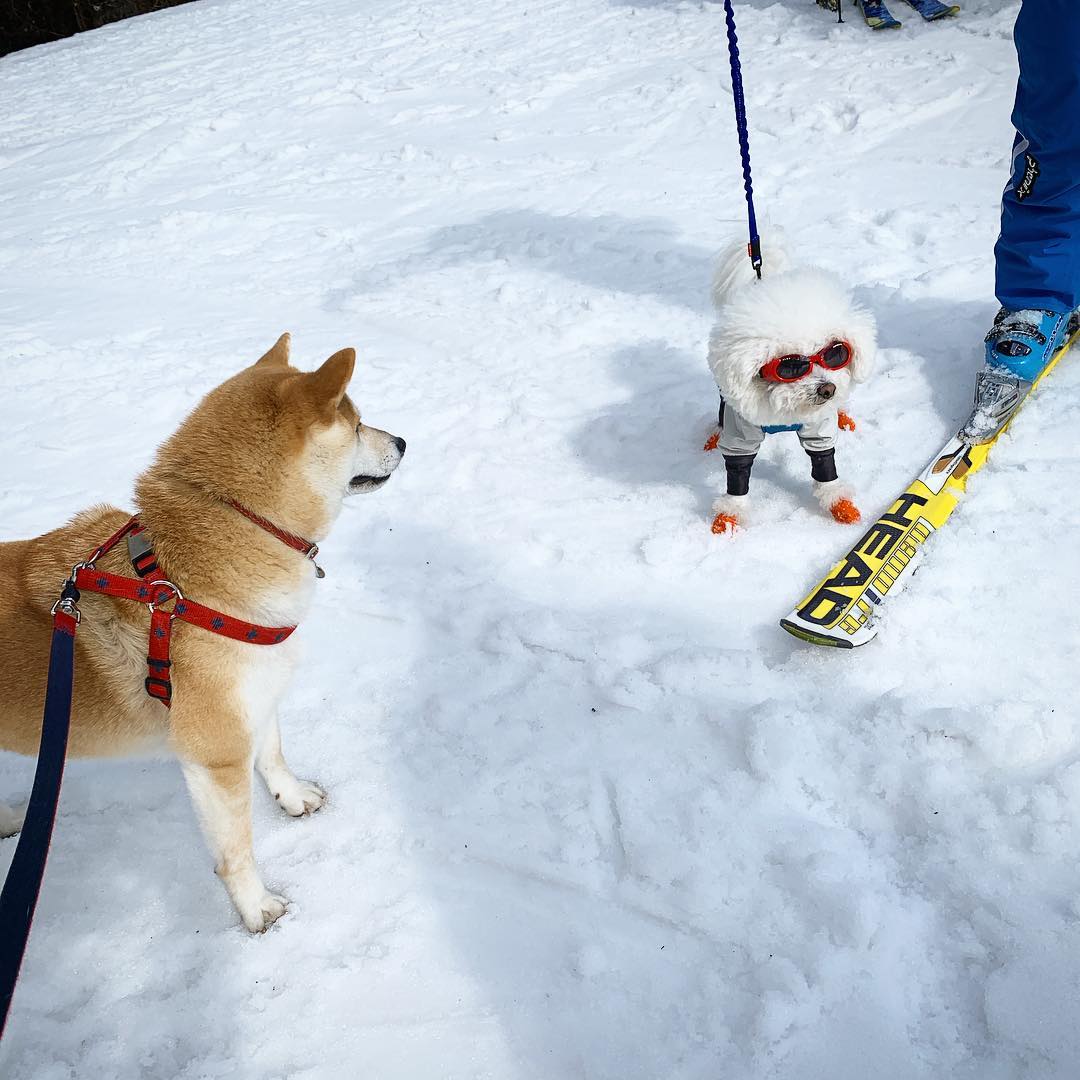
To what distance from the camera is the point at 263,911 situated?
222cm

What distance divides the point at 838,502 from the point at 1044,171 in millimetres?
1710

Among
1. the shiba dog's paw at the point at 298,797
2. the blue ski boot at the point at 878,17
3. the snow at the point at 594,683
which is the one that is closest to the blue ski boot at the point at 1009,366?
the snow at the point at 594,683

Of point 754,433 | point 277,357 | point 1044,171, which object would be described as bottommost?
point 754,433

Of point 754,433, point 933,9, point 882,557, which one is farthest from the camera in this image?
point 933,9

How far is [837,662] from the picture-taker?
271 centimetres

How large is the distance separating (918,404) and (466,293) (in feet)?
9.70

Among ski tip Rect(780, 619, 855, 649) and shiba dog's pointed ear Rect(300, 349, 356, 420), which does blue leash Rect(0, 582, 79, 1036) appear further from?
ski tip Rect(780, 619, 855, 649)

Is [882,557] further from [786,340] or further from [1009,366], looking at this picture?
[1009,366]

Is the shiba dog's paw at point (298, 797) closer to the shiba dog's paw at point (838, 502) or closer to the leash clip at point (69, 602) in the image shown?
the leash clip at point (69, 602)

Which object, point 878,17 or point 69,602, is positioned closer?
point 69,602

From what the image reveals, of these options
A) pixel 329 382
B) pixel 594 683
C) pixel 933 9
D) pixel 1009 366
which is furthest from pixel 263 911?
pixel 933 9

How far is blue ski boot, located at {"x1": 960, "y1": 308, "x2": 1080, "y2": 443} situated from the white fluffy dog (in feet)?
2.64

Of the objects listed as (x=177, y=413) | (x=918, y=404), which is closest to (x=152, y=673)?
(x=177, y=413)

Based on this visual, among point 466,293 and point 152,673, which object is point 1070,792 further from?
point 466,293
